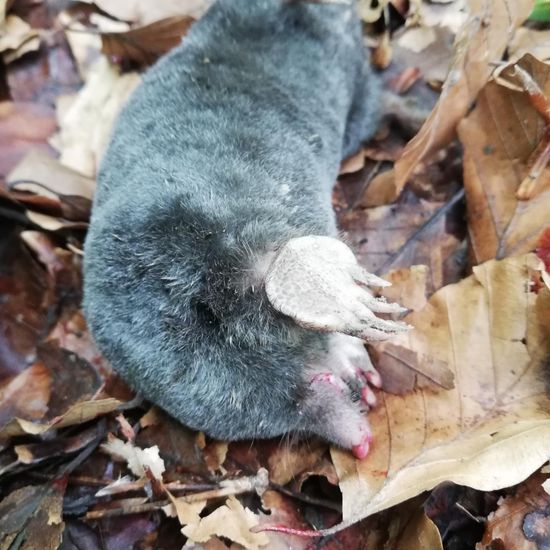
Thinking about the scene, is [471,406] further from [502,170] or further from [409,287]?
[502,170]

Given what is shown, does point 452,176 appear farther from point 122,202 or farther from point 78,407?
point 78,407

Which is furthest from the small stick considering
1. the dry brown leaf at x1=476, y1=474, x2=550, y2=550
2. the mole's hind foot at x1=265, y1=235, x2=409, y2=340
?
the dry brown leaf at x1=476, y1=474, x2=550, y2=550

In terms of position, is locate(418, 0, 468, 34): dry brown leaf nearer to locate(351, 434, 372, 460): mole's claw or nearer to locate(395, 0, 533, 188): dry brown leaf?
locate(395, 0, 533, 188): dry brown leaf

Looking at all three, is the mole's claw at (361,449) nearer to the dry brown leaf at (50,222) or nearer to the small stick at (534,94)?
the small stick at (534,94)

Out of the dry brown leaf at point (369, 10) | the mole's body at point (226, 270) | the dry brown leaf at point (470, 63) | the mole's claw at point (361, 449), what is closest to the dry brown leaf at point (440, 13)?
the dry brown leaf at point (369, 10)

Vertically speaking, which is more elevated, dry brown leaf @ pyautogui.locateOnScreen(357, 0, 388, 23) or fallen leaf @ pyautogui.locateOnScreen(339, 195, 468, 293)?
dry brown leaf @ pyautogui.locateOnScreen(357, 0, 388, 23)

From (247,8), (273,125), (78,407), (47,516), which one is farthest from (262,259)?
(247,8)

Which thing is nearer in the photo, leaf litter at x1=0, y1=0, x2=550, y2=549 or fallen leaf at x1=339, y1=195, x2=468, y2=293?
leaf litter at x1=0, y1=0, x2=550, y2=549
